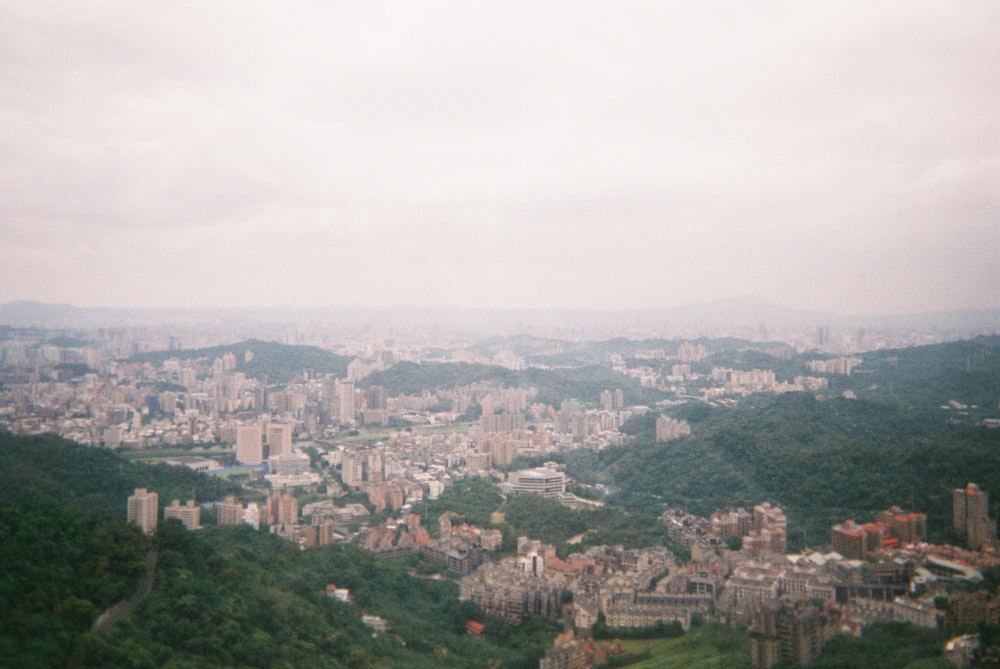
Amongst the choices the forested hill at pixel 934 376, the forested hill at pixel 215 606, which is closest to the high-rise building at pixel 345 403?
the forested hill at pixel 215 606

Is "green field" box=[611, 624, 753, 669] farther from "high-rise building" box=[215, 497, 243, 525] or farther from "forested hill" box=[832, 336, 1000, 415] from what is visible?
"high-rise building" box=[215, 497, 243, 525]

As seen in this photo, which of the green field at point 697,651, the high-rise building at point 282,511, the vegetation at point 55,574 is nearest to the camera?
the vegetation at point 55,574

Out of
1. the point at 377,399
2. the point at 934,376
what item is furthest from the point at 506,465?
the point at 934,376

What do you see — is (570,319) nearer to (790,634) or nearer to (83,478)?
(83,478)

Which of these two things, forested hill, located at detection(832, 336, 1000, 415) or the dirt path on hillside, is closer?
the dirt path on hillside

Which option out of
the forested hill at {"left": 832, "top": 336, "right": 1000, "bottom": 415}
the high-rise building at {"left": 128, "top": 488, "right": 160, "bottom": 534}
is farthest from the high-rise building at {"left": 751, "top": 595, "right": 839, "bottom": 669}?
the high-rise building at {"left": 128, "top": 488, "right": 160, "bottom": 534}

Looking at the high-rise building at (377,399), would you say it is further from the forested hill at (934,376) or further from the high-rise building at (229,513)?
the forested hill at (934,376)
